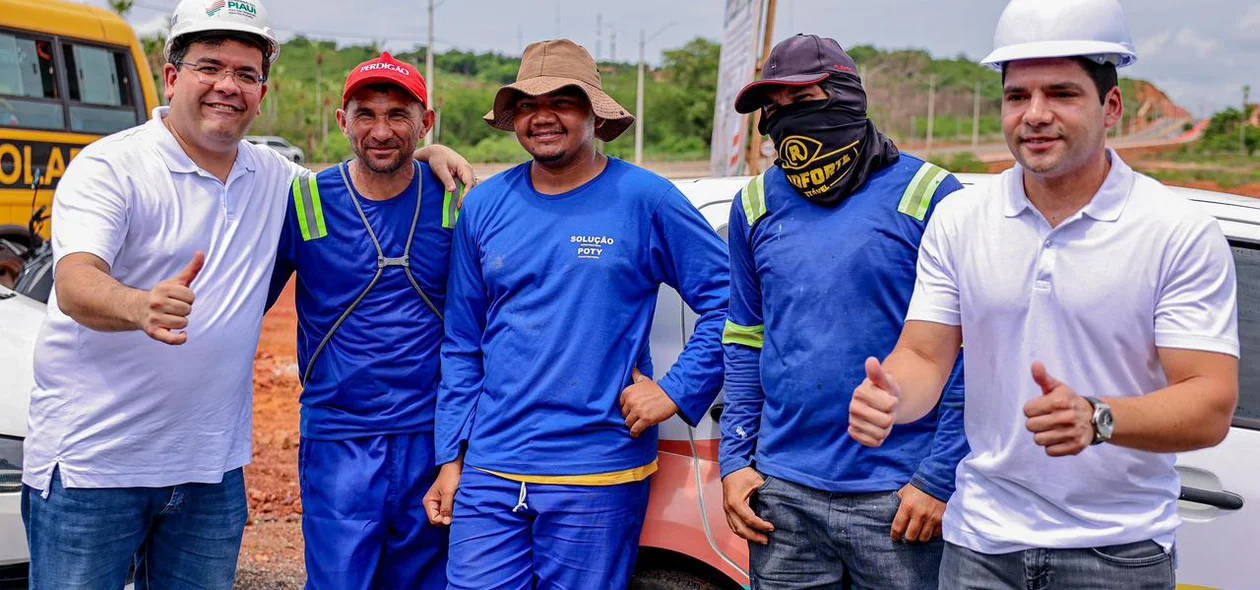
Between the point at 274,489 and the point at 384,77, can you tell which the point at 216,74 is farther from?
the point at 274,489

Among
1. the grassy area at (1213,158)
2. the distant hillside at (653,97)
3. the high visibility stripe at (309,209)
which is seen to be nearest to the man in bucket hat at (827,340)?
the high visibility stripe at (309,209)

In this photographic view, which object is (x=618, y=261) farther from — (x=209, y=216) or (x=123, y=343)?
(x=123, y=343)

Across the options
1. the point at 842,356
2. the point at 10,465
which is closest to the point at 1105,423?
the point at 842,356

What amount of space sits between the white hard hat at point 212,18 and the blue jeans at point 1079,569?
232cm

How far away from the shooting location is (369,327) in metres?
3.30

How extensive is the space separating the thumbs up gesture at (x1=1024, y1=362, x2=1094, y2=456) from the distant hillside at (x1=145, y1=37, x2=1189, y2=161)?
117ft

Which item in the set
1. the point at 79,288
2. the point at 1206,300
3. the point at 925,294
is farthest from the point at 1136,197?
the point at 79,288

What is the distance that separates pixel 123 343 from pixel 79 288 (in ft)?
1.00

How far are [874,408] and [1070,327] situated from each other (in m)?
0.41

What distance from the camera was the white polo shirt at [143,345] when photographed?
278cm

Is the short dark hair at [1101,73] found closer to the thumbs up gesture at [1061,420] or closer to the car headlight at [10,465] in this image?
the thumbs up gesture at [1061,420]

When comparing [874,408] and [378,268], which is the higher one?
[378,268]

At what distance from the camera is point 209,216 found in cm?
295

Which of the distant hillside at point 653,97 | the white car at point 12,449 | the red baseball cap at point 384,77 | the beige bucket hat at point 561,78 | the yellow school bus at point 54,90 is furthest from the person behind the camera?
the distant hillside at point 653,97
